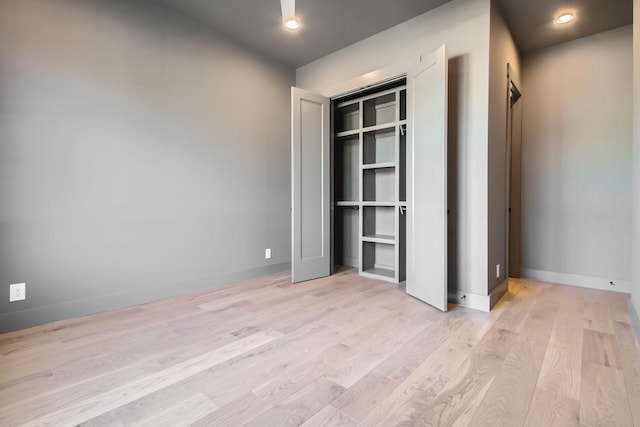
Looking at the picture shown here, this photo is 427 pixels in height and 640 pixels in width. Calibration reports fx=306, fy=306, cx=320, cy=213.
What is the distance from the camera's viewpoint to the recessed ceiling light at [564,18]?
281cm

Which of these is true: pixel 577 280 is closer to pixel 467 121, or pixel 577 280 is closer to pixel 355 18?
pixel 467 121

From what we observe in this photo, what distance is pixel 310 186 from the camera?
3617 millimetres

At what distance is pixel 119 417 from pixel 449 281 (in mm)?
2555

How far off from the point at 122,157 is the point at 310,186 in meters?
1.87

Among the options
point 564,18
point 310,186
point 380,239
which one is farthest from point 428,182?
point 564,18

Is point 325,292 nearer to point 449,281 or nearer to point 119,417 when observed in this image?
point 449,281

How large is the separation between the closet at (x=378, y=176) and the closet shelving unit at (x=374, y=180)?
0.04ft

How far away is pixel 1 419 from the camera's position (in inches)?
50.2

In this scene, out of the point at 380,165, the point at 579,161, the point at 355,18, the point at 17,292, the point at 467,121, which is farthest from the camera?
the point at 380,165

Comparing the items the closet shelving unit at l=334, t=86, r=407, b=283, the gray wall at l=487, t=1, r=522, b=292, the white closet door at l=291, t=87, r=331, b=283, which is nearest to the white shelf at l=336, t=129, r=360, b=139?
the closet shelving unit at l=334, t=86, r=407, b=283

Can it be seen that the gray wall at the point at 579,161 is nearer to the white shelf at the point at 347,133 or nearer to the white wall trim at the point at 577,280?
the white wall trim at the point at 577,280

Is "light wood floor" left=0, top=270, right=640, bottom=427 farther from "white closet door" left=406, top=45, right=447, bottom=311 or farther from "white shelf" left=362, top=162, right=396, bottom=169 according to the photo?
"white shelf" left=362, top=162, right=396, bottom=169

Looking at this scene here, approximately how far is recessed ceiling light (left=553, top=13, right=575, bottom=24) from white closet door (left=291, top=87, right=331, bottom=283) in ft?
7.73

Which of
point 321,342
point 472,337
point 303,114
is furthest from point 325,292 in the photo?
point 303,114
